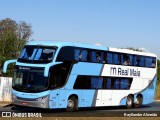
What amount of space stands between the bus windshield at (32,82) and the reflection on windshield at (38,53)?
837 millimetres

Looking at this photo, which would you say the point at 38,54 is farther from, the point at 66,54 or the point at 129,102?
the point at 129,102

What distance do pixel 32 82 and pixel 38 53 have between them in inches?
64.8

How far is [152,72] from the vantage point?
33188 mm

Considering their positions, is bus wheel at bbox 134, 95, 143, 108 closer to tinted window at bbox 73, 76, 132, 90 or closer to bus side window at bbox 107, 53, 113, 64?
tinted window at bbox 73, 76, 132, 90

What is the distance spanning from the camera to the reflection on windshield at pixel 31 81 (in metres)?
23.7

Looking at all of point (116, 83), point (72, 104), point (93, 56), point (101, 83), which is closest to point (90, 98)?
point (101, 83)

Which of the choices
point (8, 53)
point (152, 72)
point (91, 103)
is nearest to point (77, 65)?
point (91, 103)

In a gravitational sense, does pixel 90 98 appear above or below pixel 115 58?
below

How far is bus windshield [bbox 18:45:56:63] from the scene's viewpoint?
24.0m

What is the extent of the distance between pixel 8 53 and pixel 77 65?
20.6 m

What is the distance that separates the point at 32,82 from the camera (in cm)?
2391

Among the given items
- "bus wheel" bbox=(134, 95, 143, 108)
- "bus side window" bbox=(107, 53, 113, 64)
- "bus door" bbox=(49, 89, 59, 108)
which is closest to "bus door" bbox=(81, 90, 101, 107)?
"bus side window" bbox=(107, 53, 113, 64)

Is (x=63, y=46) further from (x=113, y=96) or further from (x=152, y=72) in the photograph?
(x=152, y=72)

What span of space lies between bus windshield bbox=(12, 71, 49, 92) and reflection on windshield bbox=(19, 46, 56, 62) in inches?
33.0
